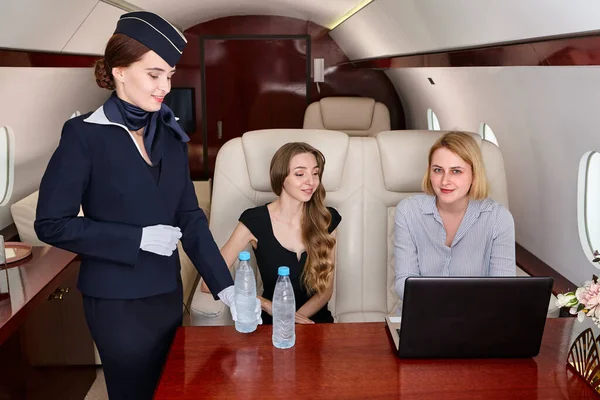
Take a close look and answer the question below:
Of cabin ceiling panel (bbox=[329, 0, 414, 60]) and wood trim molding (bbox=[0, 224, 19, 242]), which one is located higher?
cabin ceiling panel (bbox=[329, 0, 414, 60])

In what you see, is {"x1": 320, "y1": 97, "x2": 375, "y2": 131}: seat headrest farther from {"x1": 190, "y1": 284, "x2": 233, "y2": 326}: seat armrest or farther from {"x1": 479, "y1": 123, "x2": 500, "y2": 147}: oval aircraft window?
{"x1": 190, "y1": 284, "x2": 233, "y2": 326}: seat armrest

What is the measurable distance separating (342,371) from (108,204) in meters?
0.93

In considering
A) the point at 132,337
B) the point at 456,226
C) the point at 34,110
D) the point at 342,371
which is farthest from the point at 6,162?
the point at 342,371

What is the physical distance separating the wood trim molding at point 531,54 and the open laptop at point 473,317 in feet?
2.77

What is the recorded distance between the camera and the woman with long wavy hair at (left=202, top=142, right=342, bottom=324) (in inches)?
110

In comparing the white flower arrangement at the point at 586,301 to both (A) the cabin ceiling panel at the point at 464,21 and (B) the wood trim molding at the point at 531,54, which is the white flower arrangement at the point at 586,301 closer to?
(B) the wood trim molding at the point at 531,54

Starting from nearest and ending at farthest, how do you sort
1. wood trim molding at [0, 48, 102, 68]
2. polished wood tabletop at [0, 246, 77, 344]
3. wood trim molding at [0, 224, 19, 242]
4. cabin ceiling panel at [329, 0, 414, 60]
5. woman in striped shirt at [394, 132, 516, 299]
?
polished wood tabletop at [0, 246, 77, 344], woman in striped shirt at [394, 132, 516, 299], wood trim molding at [0, 48, 102, 68], wood trim molding at [0, 224, 19, 242], cabin ceiling panel at [329, 0, 414, 60]

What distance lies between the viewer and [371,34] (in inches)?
209

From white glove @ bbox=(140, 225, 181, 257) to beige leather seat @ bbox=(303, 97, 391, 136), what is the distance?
4.95m

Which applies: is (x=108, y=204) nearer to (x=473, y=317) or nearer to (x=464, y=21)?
(x=473, y=317)

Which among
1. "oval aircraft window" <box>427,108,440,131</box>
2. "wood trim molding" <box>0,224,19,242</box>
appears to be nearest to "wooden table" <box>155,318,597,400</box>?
"wood trim molding" <box>0,224,19,242</box>

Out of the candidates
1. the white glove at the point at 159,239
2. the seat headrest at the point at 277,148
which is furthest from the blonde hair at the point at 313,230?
the white glove at the point at 159,239

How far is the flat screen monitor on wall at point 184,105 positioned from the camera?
24.3 feet

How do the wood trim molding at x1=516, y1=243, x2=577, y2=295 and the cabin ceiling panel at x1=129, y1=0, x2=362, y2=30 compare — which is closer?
the wood trim molding at x1=516, y1=243, x2=577, y2=295
